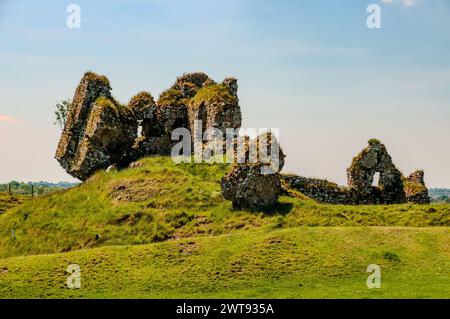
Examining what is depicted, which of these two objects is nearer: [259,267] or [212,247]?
[259,267]

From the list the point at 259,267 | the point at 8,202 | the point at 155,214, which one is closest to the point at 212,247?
the point at 259,267

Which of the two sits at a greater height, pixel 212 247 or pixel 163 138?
pixel 163 138

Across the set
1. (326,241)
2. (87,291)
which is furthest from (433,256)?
(87,291)

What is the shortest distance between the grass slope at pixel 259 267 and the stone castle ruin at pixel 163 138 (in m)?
12.4

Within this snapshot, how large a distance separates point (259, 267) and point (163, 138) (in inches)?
1068

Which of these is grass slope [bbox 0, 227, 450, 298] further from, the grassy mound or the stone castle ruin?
the grassy mound

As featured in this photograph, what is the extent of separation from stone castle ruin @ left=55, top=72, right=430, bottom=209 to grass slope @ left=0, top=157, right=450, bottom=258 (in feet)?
14.7

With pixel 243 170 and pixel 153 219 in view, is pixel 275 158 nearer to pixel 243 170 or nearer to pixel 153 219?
pixel 243 170

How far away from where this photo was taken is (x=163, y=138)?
178ft

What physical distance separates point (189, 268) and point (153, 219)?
1018cm

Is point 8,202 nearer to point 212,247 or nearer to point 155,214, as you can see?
point 155,214

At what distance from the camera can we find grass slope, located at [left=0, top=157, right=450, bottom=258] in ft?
121

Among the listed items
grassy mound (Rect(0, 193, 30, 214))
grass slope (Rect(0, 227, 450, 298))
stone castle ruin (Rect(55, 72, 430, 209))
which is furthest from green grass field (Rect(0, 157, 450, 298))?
grassy mound (Rect(0, 193, 30, 214))

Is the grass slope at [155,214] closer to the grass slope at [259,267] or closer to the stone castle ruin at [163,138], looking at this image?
the grass slope at [259,267]
